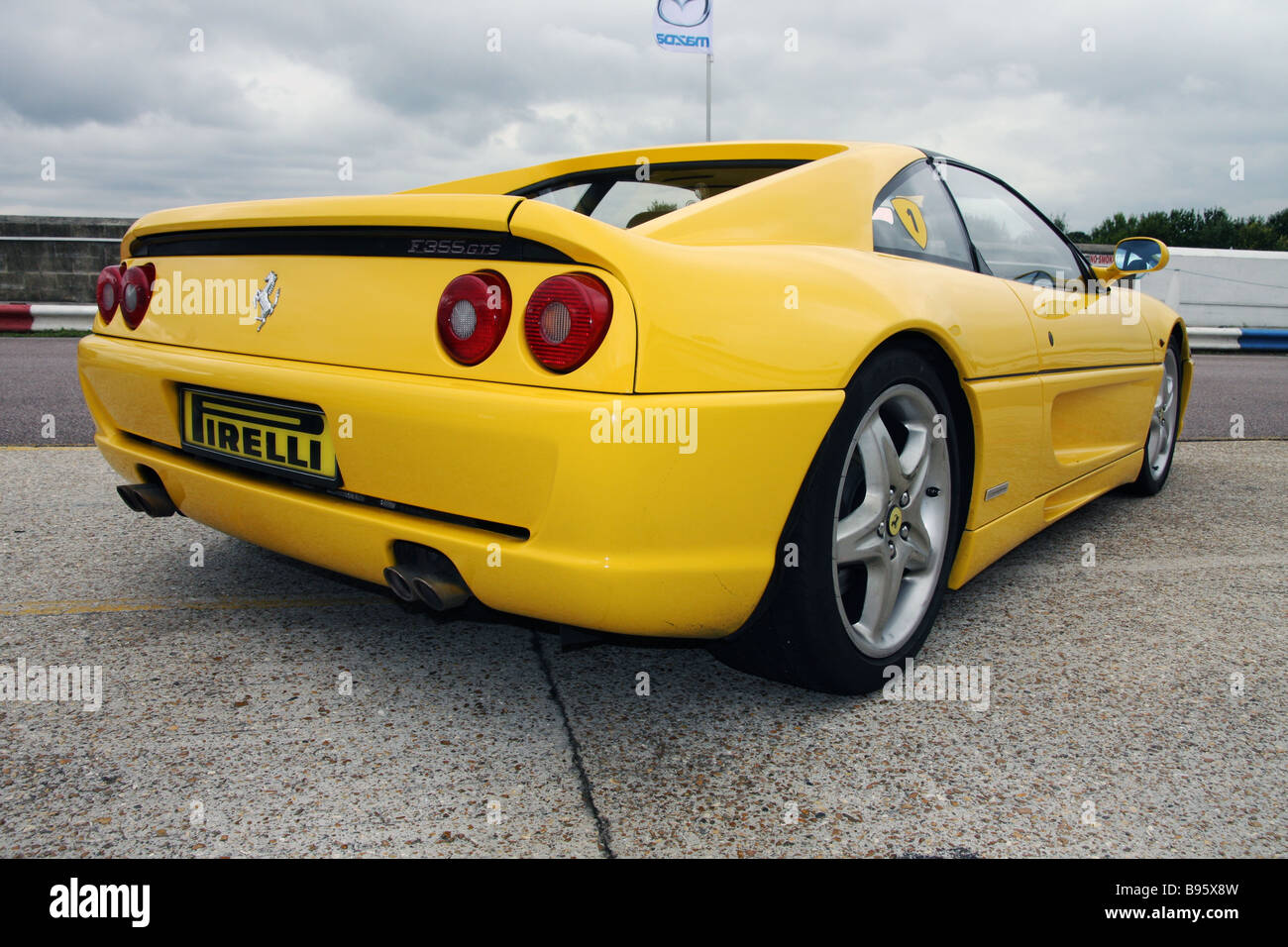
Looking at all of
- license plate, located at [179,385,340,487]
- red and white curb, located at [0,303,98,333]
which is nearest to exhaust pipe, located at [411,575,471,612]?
license plate, located at [179,385,340,487]

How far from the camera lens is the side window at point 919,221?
2375mm

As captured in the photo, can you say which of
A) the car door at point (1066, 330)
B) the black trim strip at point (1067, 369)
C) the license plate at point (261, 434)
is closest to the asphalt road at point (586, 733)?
the license plate at point (261, 434)

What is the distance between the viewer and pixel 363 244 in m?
1.89

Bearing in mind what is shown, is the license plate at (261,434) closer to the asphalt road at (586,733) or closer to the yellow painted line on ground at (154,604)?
the asphalt road at (586,733)

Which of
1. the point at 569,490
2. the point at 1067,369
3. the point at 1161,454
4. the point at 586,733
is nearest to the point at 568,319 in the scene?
the point at 569,490

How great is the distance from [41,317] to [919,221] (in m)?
11.6

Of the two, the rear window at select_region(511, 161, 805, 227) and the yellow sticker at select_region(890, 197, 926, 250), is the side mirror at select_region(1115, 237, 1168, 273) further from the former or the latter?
the rear window at select_region(511, 161, 805, 227)

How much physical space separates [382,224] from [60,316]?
11.3 metres

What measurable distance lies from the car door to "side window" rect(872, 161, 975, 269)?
0.11m

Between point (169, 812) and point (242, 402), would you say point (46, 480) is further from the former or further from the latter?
point (169, 812)

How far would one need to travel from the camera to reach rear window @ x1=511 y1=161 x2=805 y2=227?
2703mm

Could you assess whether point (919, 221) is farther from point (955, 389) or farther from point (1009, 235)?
point (1009, 235)

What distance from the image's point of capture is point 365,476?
1.83 metres
